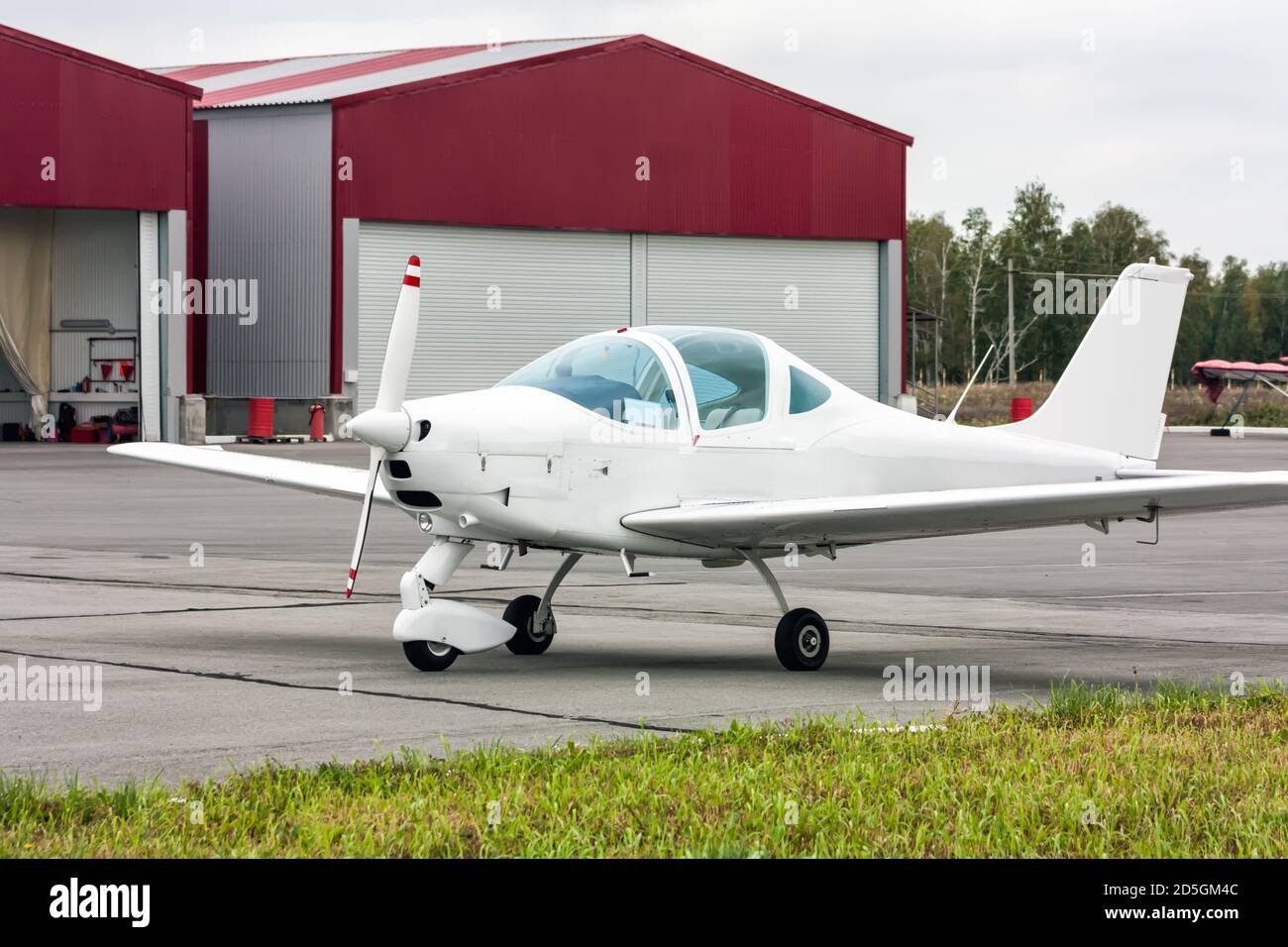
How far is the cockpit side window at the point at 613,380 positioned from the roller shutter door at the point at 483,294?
36931mm

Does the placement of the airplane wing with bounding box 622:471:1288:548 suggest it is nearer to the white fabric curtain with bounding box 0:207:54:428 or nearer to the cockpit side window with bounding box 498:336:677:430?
the cockpit side window with bounding box 498:336:677:430

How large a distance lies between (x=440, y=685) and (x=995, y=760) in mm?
3670

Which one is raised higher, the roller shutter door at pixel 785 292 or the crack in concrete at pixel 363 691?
the roller shutter door at pixel 785 292

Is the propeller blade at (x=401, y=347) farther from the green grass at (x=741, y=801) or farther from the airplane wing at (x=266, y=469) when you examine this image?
the green grass at (x=741, y=801)

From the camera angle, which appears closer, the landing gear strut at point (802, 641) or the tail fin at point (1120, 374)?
the landing gear strut at point (802, 641)

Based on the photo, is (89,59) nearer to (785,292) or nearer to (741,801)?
(785,292)

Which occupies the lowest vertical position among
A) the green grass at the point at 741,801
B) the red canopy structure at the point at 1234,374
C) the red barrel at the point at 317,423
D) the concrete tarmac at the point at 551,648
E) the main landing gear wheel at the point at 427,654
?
the concrete tarmac at the point at 551,648

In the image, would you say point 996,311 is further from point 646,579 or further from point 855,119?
point 646,579

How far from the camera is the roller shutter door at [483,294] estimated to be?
1895 inches

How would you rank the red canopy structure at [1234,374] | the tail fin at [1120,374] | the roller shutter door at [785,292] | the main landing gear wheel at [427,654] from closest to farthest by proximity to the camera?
1. the main landing gear wheel at [427,654]
2. the tail fin at [1120,374]
3. the roller shutter door at [785,292]
4. the red canopy structure at [1234,374]

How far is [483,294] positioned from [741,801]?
4410 centimetres

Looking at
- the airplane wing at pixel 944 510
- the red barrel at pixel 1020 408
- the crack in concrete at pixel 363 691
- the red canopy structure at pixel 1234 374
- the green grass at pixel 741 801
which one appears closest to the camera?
the green grass at pixel 741 801

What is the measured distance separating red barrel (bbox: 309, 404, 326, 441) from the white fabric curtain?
23.8 feet

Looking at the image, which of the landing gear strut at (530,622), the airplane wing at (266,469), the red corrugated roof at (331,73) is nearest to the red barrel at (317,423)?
the red corrugated roof at (331,73)
